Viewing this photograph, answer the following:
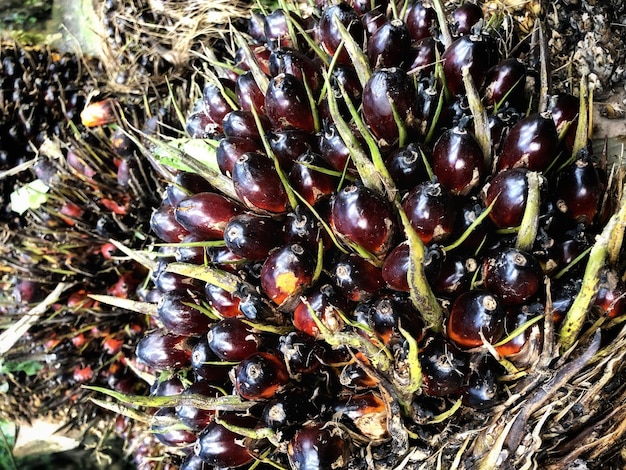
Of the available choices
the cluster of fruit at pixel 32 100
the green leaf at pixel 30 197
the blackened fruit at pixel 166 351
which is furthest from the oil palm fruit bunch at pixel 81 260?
the blackened fruit at pixel 166 351

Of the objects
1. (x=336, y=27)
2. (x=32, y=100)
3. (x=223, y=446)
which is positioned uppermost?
(x=336, y=27)

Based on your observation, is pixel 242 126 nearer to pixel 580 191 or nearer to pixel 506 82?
pixel 506 82

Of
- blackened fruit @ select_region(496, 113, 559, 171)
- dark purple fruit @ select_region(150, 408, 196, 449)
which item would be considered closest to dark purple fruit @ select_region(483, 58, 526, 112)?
blackened fruit @ select_region(496, 113, 559, 171)

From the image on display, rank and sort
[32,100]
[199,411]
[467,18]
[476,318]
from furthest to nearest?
[32,100] → [467,18] → [199,411] → [476,318]

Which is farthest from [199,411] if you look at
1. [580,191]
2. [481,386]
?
[580,191]

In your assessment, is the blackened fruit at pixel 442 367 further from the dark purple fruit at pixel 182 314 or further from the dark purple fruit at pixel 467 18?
the dark purple fruit at pixel 467 18

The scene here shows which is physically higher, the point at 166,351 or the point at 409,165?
the point at 409,165

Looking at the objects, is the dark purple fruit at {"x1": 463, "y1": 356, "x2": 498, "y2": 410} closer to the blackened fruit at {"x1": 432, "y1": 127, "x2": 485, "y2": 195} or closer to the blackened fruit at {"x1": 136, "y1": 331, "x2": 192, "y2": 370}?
the blackened fruit at {"x1": 432, "y1": 127, "x2": 485, "y2": 195}

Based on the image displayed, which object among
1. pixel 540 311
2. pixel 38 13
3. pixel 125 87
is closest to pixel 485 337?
pixel 540 311
